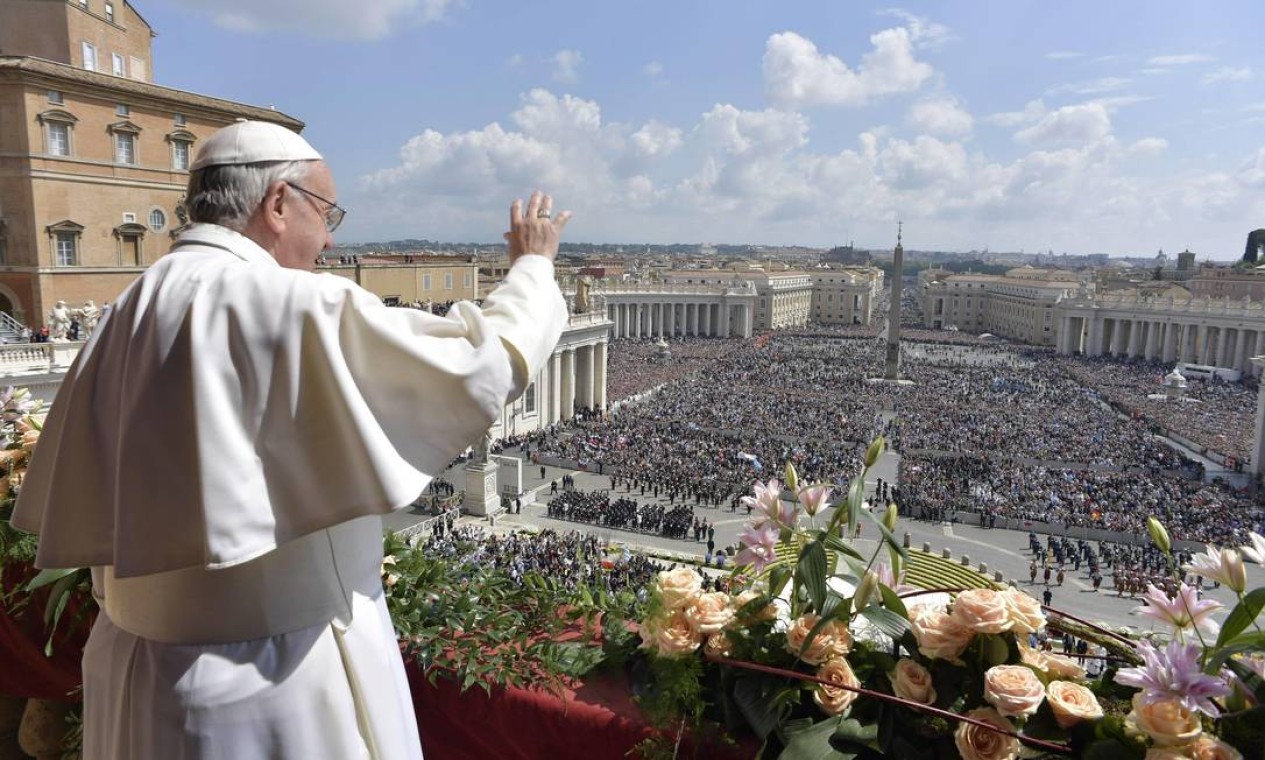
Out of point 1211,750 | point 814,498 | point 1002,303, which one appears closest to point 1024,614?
point 1211,750

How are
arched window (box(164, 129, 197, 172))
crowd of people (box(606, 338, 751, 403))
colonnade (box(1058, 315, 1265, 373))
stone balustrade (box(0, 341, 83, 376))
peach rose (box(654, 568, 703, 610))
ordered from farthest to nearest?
colonnade (box(1058, 315, 1265, 373))
crowd of people (box(606, 338, 751, 403))
arched window (box(164, 129, 197, 172))
stone balustrade (box(0, 341, 83, 376))
peach rose (box(654, 568, 703, 610))

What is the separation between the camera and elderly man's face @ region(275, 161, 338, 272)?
6.57 feet

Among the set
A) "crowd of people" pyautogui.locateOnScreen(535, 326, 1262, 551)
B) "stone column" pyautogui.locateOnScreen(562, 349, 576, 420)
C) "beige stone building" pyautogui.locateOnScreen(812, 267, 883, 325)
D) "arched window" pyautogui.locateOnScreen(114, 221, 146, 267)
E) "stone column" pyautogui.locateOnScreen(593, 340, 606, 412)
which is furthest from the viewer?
"beige stone building" pyautogui.locateOnScreen(812, 267, 883, 325)

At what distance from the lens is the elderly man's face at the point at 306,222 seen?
6.57 feet

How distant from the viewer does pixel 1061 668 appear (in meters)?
Result: 2.30

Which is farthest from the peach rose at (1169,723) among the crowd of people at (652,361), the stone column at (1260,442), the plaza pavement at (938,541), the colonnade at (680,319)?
the colonnade at (680,319)

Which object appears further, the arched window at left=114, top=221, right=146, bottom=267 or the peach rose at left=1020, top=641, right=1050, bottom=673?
the arched window at left=114, top=221, right=146, bottom=267

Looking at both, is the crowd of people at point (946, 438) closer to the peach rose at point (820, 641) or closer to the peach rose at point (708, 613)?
the peach rose at point (708, 613)

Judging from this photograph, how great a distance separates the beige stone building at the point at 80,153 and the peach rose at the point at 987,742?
23.3 m

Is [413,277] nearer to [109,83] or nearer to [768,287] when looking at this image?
[109,83]

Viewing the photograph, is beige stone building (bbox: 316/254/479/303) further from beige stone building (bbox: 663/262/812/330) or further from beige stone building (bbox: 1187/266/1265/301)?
beige stone building (bbox: 1187/266/1265/301)

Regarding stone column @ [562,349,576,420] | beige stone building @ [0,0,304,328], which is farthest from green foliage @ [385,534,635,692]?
stone column @ [562,349,576,420]

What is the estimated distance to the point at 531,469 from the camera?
31.1m

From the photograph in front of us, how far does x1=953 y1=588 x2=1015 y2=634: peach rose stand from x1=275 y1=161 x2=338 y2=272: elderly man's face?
6.26 ft
